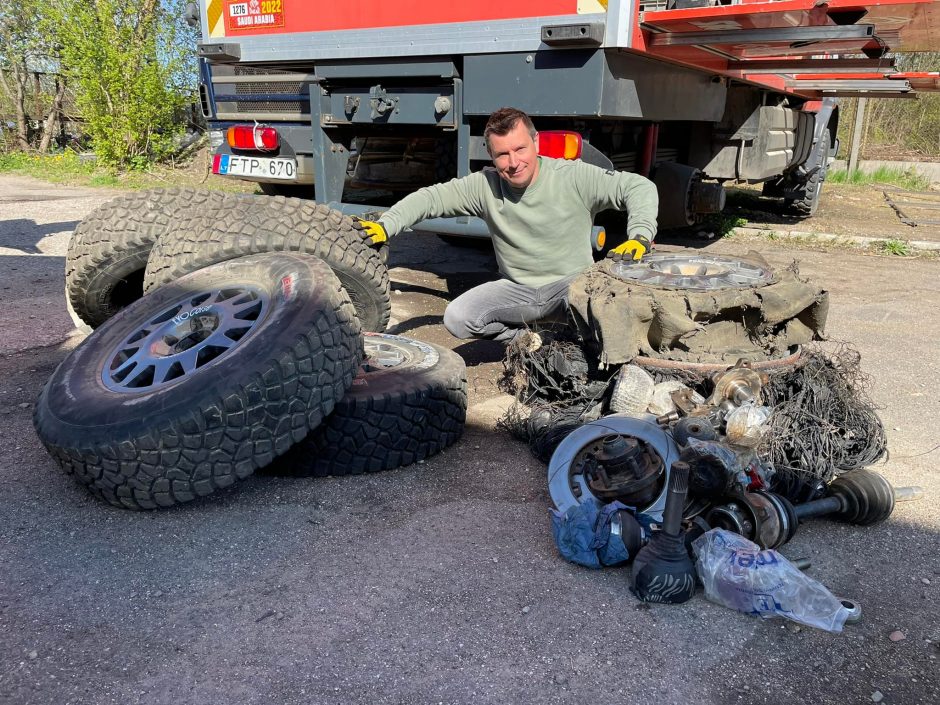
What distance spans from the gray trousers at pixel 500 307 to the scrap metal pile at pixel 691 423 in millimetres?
323

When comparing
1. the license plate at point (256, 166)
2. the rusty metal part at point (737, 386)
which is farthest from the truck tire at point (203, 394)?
the license plate at point (256, 166)

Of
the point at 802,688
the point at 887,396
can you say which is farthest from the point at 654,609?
the point at 887,396

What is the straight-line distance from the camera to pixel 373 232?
3.61 m

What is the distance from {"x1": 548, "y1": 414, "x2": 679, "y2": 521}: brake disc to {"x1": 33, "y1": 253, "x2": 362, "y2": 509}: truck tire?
0.81m

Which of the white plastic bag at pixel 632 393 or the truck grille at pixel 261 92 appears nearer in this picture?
the white plastic bag at pixel 632 393

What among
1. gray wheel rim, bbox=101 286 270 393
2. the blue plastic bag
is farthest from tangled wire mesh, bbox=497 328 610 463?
gray wheel rim, bbox=101 286 270 393

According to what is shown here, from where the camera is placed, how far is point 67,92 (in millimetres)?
15680

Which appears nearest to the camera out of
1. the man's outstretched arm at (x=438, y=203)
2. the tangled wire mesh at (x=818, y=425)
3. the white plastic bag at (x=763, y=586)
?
the white plastic bag at (x=763, y=586)

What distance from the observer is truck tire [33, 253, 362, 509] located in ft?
7.84

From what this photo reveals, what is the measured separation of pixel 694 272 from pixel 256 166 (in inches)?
145

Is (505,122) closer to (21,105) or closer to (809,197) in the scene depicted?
(809,197)

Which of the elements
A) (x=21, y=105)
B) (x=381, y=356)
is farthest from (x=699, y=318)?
(x=21, y=105)

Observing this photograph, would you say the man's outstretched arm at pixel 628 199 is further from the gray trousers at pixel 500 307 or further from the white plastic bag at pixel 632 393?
the white plastic bag at pixel 632 393

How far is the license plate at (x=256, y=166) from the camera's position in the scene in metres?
5.55
